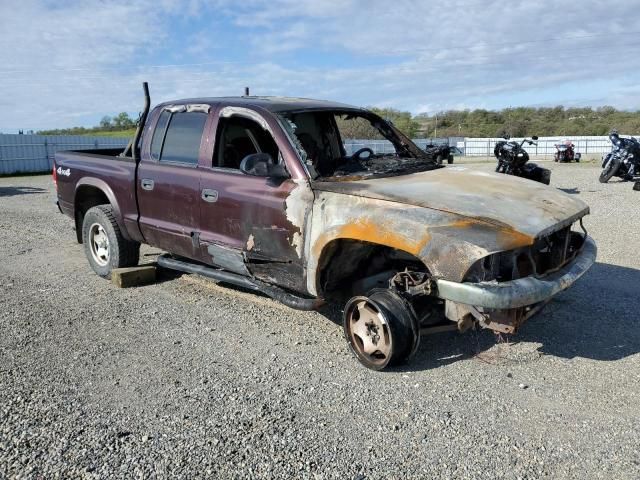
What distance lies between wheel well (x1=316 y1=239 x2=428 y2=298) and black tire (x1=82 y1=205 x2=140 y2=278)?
2931mm

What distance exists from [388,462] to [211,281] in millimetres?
3775

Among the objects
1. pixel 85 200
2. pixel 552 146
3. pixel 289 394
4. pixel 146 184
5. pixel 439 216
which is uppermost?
pixel 146 184

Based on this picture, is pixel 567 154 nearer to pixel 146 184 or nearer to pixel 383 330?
pixel 146 184

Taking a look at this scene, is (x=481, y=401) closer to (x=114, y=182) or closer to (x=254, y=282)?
(x=254, y=282)

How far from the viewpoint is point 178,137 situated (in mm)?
5523

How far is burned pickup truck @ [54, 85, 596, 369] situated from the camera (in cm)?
363

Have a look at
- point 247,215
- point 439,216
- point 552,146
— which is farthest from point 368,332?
point 552,146

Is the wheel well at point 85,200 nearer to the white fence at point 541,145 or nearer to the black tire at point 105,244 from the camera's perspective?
the black tire at point 105,244

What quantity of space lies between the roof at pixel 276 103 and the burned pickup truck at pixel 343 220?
0.03 m

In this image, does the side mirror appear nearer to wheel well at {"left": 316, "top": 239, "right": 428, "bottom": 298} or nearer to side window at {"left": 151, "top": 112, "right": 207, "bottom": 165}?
wheel well at {"left": 316, "top": 239, "right": 428, "bottom": 298}

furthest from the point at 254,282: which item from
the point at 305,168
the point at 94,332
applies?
the point at 94,332

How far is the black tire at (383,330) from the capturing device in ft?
12.7

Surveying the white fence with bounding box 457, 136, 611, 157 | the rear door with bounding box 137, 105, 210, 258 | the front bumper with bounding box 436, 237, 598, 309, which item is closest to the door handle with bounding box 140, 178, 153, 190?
the rear door with bounding box 137, 105, 210, 258

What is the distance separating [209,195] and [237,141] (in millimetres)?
591
